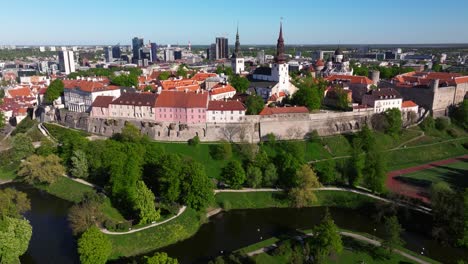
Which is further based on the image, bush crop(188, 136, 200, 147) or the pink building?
the pink building

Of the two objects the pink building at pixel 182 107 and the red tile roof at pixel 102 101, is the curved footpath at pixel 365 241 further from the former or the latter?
the red tile roof at pixel 102 101

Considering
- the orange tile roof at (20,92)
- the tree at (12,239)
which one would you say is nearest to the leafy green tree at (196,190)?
the tree at (12,239)

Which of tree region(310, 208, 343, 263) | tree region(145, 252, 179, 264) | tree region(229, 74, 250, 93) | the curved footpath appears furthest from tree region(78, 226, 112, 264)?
tree region(229, 74, 250, 93)

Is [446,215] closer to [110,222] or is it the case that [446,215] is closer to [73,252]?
[110,222]

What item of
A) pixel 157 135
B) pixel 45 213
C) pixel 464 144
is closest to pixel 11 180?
pixel 45 213

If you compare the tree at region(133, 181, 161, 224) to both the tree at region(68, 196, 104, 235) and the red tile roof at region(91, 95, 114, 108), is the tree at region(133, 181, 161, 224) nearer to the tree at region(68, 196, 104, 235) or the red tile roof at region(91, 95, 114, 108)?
the tree at region(68, 196, 104, 235)
